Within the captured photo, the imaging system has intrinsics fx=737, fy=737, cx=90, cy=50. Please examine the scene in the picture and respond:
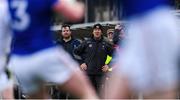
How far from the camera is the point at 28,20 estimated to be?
18.2 ft

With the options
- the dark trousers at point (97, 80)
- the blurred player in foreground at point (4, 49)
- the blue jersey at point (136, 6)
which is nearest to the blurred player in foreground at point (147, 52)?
the blue jersey at point (136, 6)

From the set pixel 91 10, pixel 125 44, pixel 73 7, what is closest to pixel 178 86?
pixel 125 44

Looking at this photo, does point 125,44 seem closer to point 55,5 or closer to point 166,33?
point 166,33

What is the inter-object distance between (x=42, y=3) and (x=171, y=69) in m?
1.13

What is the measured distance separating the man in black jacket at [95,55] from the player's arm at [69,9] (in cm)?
704

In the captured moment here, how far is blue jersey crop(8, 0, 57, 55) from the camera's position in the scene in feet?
18.1

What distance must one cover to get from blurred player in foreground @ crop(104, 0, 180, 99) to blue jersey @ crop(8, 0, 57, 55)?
74 centimetres

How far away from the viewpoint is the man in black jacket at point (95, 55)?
1261 centimetres

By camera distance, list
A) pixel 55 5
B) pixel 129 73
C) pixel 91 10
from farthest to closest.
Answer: pixel 91 10 → pixel 55 5 → pixel 129 73

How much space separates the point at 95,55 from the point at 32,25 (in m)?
7.09

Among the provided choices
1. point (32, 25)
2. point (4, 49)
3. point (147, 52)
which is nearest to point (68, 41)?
point (4, 49)

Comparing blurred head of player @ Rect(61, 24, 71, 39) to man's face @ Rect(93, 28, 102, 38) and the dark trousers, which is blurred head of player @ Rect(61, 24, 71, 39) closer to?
man's face @ Rect(93, 28, 102, 38)

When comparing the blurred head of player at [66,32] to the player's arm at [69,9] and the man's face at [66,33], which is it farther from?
the player's arm at [69,9]

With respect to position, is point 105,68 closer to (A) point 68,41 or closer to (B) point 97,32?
(B) point 97,32
